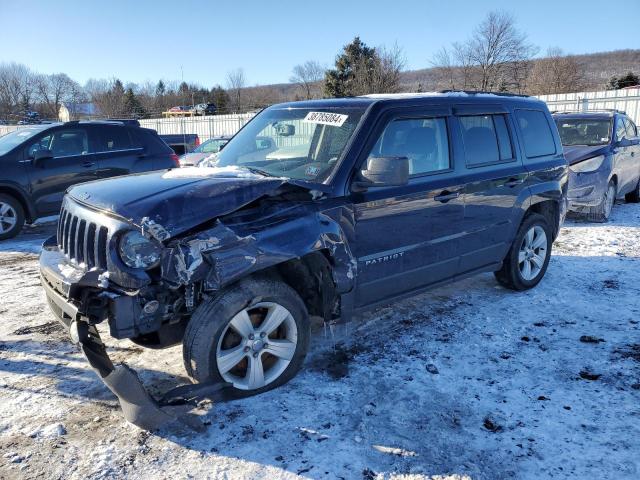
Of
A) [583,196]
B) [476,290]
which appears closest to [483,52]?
[583,196]

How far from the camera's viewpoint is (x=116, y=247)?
297cm

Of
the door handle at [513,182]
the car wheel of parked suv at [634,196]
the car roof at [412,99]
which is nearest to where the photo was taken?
the car roof at [412,99]

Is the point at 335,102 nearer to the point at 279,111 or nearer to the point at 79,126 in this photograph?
the point at 279,111

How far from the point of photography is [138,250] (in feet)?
9.80

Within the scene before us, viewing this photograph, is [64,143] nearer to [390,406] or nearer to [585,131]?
[390,406]

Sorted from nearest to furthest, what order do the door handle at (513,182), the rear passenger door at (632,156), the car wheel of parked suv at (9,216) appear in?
the door handle at (513,182)
the car wheel of parked suv at (9,216)
the rear passenger door at (632,156)

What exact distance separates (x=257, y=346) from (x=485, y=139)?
295 centimetres

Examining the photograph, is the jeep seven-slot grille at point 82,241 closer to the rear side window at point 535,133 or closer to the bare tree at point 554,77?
the rear side window at point 535,133

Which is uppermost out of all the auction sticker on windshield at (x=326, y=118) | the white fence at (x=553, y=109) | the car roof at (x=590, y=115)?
the white fence at (x=553, y=109)

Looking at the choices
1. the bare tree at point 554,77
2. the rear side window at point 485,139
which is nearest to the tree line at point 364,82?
the bare tree at point 554,77

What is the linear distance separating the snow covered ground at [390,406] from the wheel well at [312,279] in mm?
496

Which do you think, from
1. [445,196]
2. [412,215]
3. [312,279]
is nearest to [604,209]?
[445,196]

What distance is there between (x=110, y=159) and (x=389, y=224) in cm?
673

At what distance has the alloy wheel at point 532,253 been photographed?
5461mm
